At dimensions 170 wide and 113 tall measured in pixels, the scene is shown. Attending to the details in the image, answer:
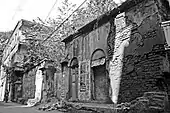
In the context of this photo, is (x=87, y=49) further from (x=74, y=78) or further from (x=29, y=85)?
(x=29, y=85)

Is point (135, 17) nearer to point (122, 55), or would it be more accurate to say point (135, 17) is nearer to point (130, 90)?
point (122, 55)

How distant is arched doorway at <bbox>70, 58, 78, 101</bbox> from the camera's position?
27.9 ft

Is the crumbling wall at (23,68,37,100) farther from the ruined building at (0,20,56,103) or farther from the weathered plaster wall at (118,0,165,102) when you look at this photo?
the weathered plaster wall at (118,0,165,102)

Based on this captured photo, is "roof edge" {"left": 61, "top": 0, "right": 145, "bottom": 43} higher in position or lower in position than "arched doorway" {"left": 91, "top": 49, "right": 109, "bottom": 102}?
higher

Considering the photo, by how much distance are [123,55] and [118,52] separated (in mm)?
282

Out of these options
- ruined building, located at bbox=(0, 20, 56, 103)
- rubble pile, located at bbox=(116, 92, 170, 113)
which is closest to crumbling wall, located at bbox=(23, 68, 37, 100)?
ruined building, located at bbox=(0, 20, 56, 103)

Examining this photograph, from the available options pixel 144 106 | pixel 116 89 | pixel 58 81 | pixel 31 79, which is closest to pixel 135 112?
pixel 144 106

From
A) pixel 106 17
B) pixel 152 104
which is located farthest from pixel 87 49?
pixel 152 104

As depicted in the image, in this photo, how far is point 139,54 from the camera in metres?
5.13

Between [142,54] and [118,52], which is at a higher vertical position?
[118,52]

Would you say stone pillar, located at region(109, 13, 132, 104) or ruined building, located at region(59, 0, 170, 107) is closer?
ruined building, located at region(59, 0, 170, 107)

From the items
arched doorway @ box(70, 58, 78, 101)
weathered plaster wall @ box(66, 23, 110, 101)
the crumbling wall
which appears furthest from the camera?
the crumbling wall

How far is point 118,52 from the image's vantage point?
236 inches

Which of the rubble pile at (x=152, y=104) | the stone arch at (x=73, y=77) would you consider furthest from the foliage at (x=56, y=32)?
the rubble pile at (x=152, y=104)
